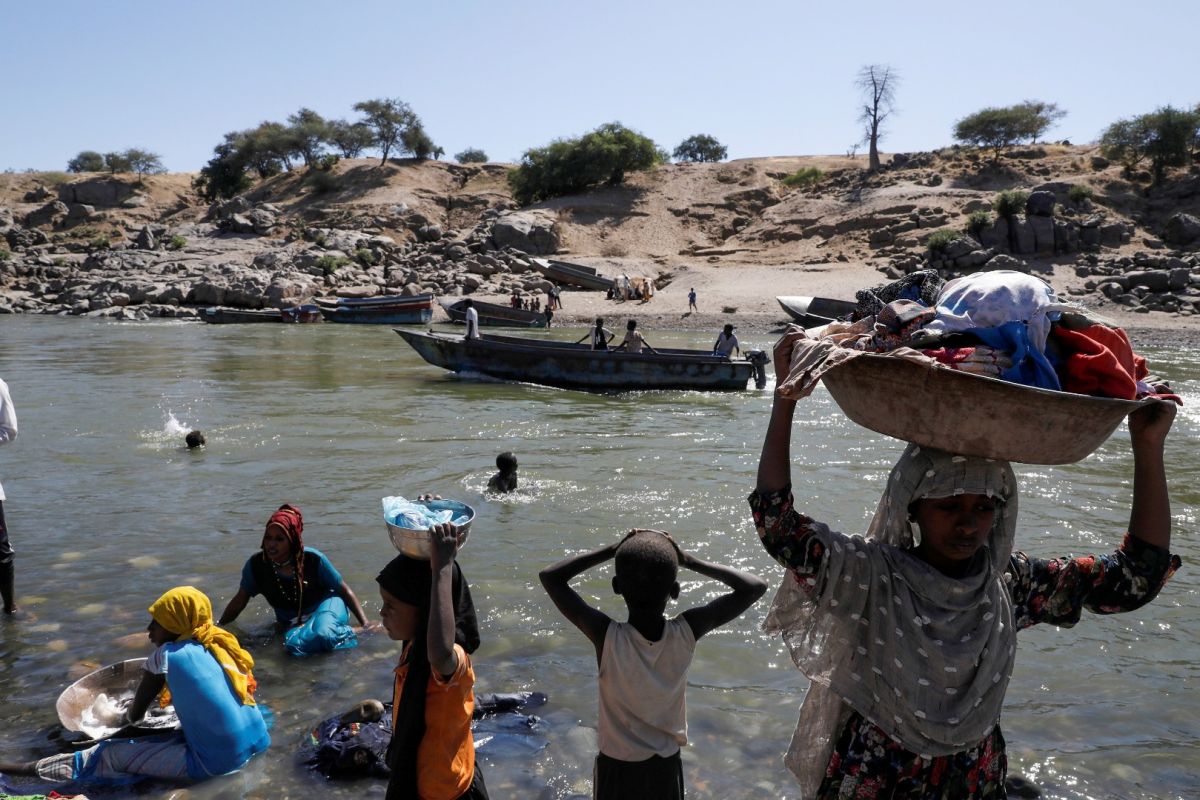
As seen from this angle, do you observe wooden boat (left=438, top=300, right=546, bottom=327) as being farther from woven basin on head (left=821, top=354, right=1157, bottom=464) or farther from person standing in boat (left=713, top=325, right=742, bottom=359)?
woven basin on head (left=821, top=354, right=1157, bottom=464)

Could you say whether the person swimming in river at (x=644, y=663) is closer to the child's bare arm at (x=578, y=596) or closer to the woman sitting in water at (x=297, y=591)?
the child's bare arm at (x=578, y=596)

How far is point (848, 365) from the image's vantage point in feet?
6.09

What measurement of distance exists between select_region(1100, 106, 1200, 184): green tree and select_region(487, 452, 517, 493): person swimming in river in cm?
4495

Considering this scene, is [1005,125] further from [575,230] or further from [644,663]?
[644,663]

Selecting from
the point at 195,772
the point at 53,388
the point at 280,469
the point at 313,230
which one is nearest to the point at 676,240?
the point at 313,230

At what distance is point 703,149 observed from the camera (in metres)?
71.8

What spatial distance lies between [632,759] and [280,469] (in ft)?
28.3

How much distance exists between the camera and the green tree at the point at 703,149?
235 feet

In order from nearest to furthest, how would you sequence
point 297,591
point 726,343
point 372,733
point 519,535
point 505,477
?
point 372,733 → point 297,591 → point 519,535 → point 505,477 → point 726,343

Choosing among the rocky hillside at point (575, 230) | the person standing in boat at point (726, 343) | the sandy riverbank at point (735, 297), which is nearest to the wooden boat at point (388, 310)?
the rocky hillside at point (575, 230)

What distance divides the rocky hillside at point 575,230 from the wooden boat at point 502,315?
17.3 ft

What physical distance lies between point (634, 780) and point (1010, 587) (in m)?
1.12

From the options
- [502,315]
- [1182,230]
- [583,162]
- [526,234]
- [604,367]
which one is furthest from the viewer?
[583,162]

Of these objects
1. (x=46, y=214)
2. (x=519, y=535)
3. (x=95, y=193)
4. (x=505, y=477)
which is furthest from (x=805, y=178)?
(x=519, y=535)
